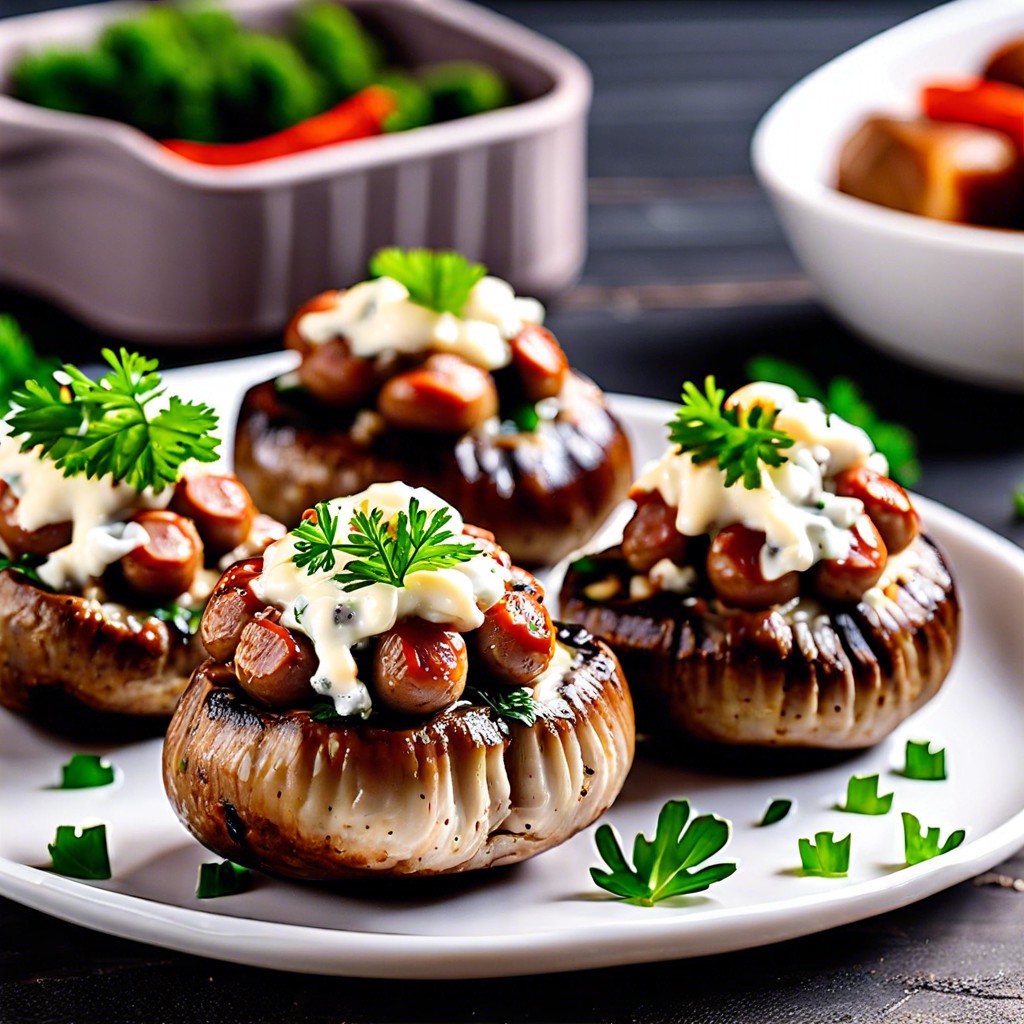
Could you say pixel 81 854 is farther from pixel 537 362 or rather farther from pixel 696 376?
pixel 696 376

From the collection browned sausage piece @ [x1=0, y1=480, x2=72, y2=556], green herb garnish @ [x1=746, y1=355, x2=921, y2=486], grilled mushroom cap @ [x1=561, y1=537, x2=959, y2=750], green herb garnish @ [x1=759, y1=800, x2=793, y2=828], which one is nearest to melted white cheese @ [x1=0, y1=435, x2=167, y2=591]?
browned sausage piece @ [x1=0, y1=480, x2=72, y2=556]

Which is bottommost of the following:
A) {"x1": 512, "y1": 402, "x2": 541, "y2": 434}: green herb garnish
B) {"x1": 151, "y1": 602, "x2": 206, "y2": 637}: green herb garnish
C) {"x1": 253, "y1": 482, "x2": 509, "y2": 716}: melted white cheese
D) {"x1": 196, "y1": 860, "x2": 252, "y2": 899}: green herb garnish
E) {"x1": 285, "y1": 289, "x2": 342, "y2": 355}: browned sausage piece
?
{"x1": 196, "y1": 860, "x2": 252, "y2": 899}: green herb garnish

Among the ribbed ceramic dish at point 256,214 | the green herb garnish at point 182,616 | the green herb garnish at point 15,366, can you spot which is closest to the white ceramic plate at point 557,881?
the green herb garnish at point 182,616

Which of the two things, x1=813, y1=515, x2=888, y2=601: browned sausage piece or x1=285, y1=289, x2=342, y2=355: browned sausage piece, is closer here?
x1=813, y1=515, x2=888, y2=601: browned sausage piece

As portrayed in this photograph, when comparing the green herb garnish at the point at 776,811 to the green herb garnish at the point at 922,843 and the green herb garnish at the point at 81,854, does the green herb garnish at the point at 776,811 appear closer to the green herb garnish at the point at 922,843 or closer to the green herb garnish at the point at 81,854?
the green herb garnish at the point at 922,843

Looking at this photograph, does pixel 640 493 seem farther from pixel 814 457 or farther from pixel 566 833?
pixel 566 833

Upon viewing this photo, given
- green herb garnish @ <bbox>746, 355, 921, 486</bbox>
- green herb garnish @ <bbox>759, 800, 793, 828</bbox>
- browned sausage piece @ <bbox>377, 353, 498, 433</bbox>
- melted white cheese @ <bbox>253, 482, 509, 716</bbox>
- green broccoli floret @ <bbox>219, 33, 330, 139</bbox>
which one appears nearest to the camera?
melted white cheese @ <bbox>253, 482, 509, 716</bbox>

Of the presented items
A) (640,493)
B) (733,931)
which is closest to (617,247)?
(640,493)

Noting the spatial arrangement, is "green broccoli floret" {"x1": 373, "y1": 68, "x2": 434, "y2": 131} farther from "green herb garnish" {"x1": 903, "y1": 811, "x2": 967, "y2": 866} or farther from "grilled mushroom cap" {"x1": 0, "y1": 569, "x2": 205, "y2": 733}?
"green herb garnish" {"x1": 903, "y1": 811, "x2": 967, "y2": 866}
